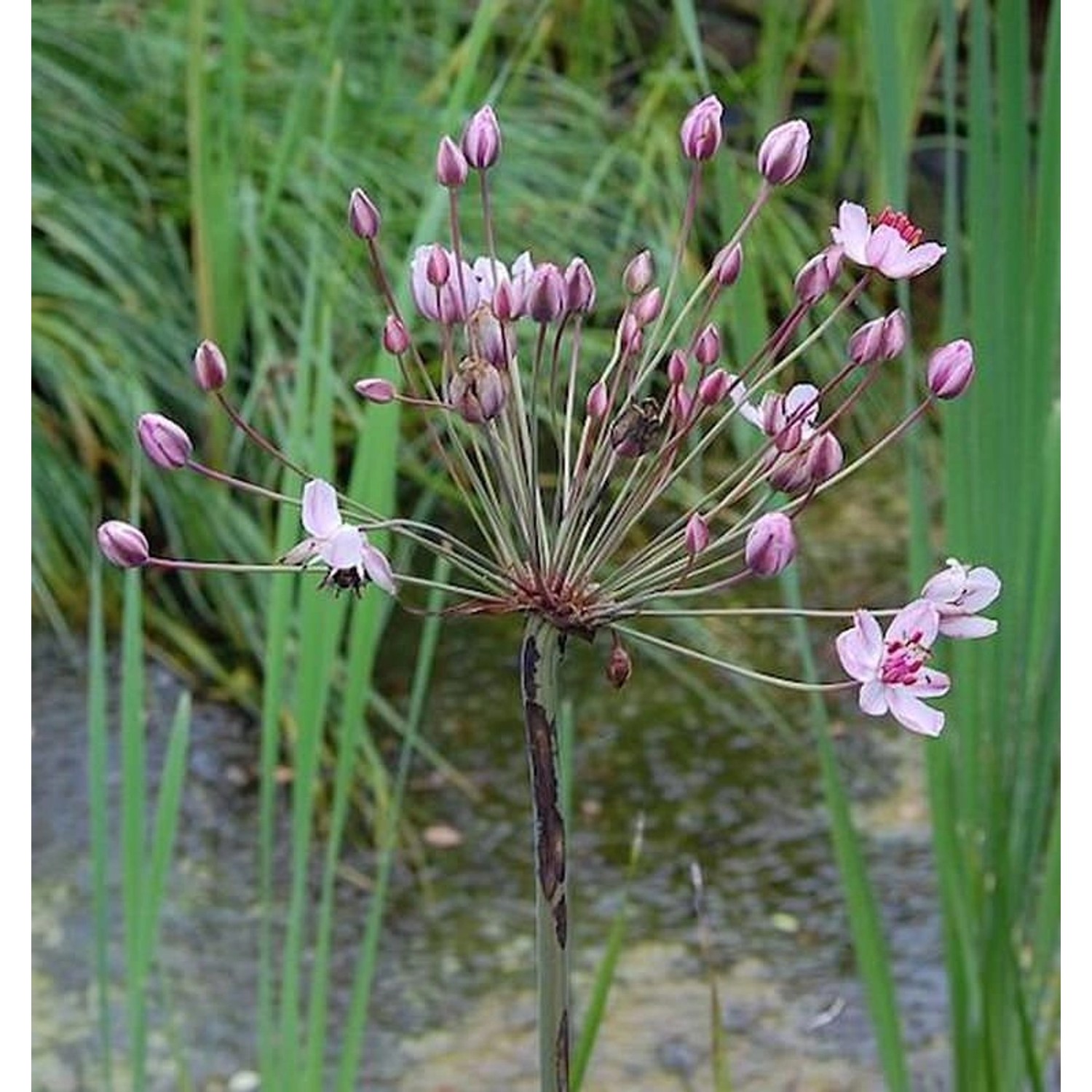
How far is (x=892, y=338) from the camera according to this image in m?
0.25

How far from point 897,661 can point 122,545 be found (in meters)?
0.10

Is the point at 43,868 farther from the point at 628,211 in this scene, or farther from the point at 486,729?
the point at 628,211

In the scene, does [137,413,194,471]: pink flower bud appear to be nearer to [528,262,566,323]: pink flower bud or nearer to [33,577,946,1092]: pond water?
[528,262,566,323]: pink flower bud

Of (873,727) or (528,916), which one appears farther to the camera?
(873,727)

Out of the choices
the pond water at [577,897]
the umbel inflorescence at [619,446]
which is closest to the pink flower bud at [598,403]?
the umbel inflorescence at [619,446]

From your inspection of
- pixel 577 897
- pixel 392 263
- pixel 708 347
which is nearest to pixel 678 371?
pixel 708 347

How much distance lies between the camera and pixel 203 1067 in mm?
1072

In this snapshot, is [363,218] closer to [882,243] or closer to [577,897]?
[882,243]

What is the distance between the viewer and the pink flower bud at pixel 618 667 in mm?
240

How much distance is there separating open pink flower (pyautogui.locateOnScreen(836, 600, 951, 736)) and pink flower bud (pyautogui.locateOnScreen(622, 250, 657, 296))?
0.05 metres
